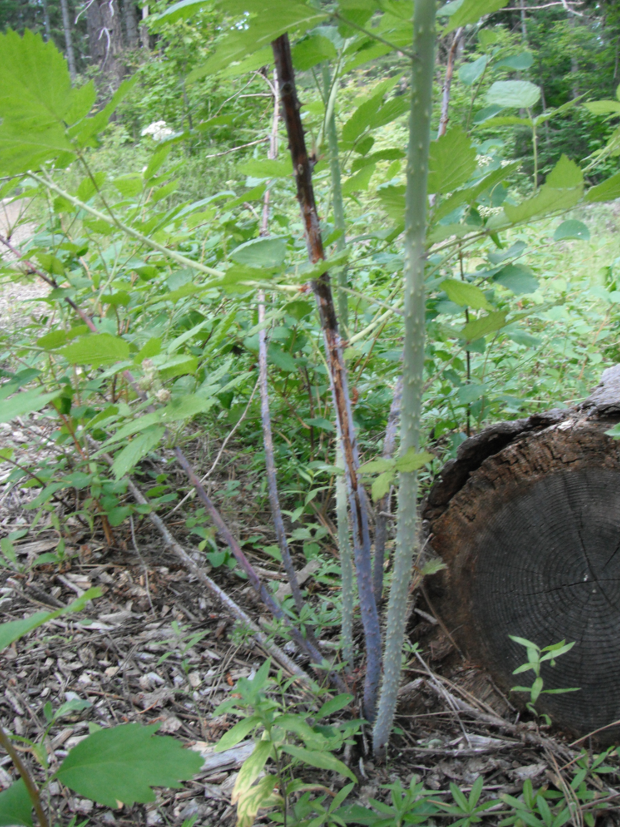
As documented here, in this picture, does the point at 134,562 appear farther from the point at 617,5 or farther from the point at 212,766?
the point at 617,5

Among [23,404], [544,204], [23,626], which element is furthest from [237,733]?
[544,204]

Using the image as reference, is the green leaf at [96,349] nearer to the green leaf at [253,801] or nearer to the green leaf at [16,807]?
the green leaf at [16,807]

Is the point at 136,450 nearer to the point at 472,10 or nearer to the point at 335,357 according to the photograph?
the point at 335,357

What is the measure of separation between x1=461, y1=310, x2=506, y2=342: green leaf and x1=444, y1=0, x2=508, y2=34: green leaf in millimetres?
425

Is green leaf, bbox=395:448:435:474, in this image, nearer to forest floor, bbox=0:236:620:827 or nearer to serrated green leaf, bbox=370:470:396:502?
serrated green leaf, bbox=370:470:396:502

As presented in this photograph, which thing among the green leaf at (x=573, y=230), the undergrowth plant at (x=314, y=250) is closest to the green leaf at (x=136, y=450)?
the undergrowth plant at (x=314, y=250)

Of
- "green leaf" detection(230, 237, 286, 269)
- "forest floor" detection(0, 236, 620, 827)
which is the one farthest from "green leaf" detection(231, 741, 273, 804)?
"green leaf" detection(230, 237, 286, 269)

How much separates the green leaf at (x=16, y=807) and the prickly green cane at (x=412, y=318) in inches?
22.4

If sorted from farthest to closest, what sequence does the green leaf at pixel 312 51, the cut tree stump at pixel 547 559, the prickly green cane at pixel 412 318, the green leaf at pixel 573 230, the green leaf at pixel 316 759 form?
1. the cut tree stump at pixel 547 559
2. the green leaf at pixel 573 230
3. the green leaf at pixel 316 759
4. the green leaf at pixel 312 51
5. the prickly green cane at pixel 412 318

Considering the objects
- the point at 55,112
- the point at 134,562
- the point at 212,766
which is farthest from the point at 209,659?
the point at 55,112

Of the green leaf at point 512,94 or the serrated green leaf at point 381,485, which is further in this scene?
the green leaf at point 512,94

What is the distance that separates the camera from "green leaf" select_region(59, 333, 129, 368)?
811mm

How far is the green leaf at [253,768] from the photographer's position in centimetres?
89

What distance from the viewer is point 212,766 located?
3.92 feet
